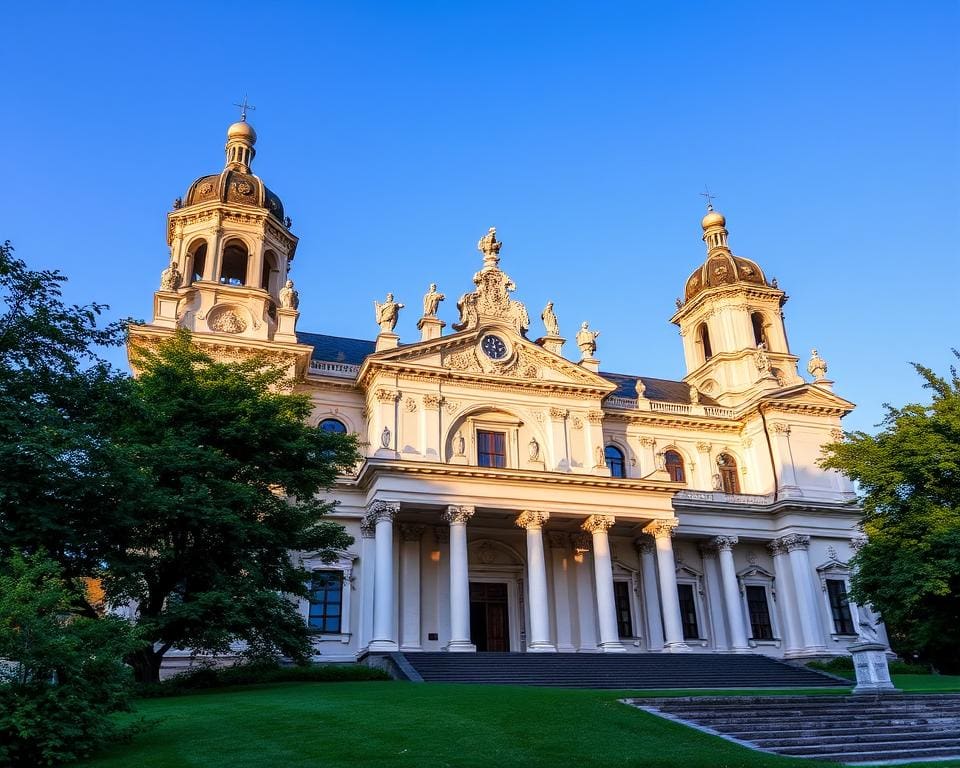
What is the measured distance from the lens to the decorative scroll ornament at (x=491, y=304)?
38.5 meters

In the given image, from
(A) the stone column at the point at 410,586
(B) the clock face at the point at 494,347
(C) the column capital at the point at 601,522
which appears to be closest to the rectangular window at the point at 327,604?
(A) the stone column at the point at 410,586

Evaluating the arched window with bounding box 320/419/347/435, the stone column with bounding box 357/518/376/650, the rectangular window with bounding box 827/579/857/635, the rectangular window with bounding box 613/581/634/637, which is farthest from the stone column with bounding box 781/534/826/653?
the arched window with bounding box 320/419/347/435

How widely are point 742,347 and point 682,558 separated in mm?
13362

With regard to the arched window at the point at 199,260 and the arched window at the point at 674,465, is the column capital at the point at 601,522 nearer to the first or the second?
the arched window at the point at 674,465

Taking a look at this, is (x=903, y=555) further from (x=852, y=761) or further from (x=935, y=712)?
(x=852, y=761)

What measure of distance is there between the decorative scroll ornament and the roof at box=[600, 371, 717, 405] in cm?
859

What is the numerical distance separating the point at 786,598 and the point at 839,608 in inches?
99.9

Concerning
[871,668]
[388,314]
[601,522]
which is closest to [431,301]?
[388,314]

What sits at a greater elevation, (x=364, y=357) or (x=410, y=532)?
(x=364, y=357)

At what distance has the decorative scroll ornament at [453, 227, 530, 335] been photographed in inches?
1515

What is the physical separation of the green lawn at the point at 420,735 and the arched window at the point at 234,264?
25111 mm

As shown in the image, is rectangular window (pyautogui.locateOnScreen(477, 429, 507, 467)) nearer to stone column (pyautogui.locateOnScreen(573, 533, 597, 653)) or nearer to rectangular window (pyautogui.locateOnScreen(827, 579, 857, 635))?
stone column (pyautogui.locateOnScreen(573, 533, 597, 653))

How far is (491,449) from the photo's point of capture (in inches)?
1464

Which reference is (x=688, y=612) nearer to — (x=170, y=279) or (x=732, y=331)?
(x=732, y=331)
